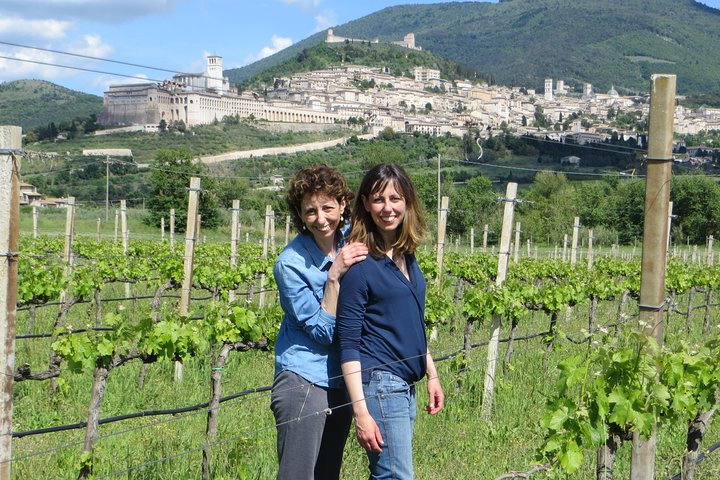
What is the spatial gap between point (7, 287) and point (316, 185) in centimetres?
119

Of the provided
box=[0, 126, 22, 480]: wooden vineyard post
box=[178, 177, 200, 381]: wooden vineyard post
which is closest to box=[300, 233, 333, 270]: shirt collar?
box=[0, 126, 22, 480]: wooden vineyard post

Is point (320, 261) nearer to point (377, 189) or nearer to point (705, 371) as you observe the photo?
point (377, 189)

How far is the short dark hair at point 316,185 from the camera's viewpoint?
2.95m

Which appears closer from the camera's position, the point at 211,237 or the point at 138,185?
the point at 211,237

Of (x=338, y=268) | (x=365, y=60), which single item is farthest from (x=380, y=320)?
(x=365, y=60)

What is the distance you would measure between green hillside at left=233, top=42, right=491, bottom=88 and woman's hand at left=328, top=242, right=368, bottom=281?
160283mm

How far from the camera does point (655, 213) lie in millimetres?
3152

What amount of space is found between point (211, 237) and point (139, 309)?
69.9 feet

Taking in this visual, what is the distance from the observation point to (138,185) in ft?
175

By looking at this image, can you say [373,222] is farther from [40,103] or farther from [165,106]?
[40,103]

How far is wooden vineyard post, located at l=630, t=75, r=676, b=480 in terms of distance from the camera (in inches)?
123

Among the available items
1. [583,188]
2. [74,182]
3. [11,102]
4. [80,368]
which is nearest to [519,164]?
[583,188]

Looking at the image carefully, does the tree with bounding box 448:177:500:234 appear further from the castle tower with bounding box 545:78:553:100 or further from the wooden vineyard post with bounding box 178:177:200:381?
the castle tower with bounding box 545:78:553:100

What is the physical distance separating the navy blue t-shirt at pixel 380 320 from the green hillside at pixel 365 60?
526 ft
